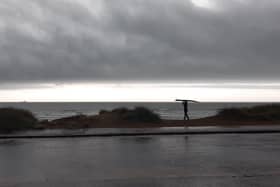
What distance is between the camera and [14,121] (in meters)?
22.1

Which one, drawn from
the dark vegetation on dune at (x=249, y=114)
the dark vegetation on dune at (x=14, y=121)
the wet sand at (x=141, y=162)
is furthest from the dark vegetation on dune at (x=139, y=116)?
the wet sand at (x=141, y=162)

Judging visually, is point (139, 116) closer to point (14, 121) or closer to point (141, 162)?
point (14, 121)

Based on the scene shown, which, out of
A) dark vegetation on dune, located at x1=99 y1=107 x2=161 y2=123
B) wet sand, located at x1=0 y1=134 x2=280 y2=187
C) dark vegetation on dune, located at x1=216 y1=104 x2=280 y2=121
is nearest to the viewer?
wet sand, located at x1=0 y1=134 x2=280 y2=187

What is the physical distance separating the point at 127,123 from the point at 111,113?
340 cm

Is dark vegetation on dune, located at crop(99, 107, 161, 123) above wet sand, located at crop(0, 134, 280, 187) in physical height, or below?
above

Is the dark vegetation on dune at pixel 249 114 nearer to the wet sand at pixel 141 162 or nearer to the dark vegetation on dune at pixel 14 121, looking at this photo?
the wet sand at pixel 141 162

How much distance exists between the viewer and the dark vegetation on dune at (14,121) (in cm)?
2166

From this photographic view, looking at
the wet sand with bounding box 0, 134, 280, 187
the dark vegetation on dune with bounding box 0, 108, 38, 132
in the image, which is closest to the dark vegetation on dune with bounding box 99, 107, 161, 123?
the dark vegetation on dune with bounding box 0, 108, 38, 132

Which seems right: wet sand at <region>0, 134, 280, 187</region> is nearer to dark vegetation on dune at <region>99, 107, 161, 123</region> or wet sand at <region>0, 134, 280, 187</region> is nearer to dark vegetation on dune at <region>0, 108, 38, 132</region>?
dark vegetation on dune at <region>0, 108, 38, 132</region>

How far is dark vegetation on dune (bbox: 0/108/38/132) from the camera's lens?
2166 cm

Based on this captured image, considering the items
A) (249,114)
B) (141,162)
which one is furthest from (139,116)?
(141,162)

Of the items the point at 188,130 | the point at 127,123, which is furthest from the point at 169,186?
the point at 127,123

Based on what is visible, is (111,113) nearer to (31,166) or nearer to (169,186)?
(31,166)

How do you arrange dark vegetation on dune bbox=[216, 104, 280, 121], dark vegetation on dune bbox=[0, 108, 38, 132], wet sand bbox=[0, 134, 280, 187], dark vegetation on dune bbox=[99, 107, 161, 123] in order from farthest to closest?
dark vegetation on dune bbox=[216, 104, 280, 121], dark vegetation on dune bbox=[99, 107, 161, 123], dark vegetation on dune bbox=[0, 108, 38, 132], wet sand bbox=[0, 134, 280, 187]
